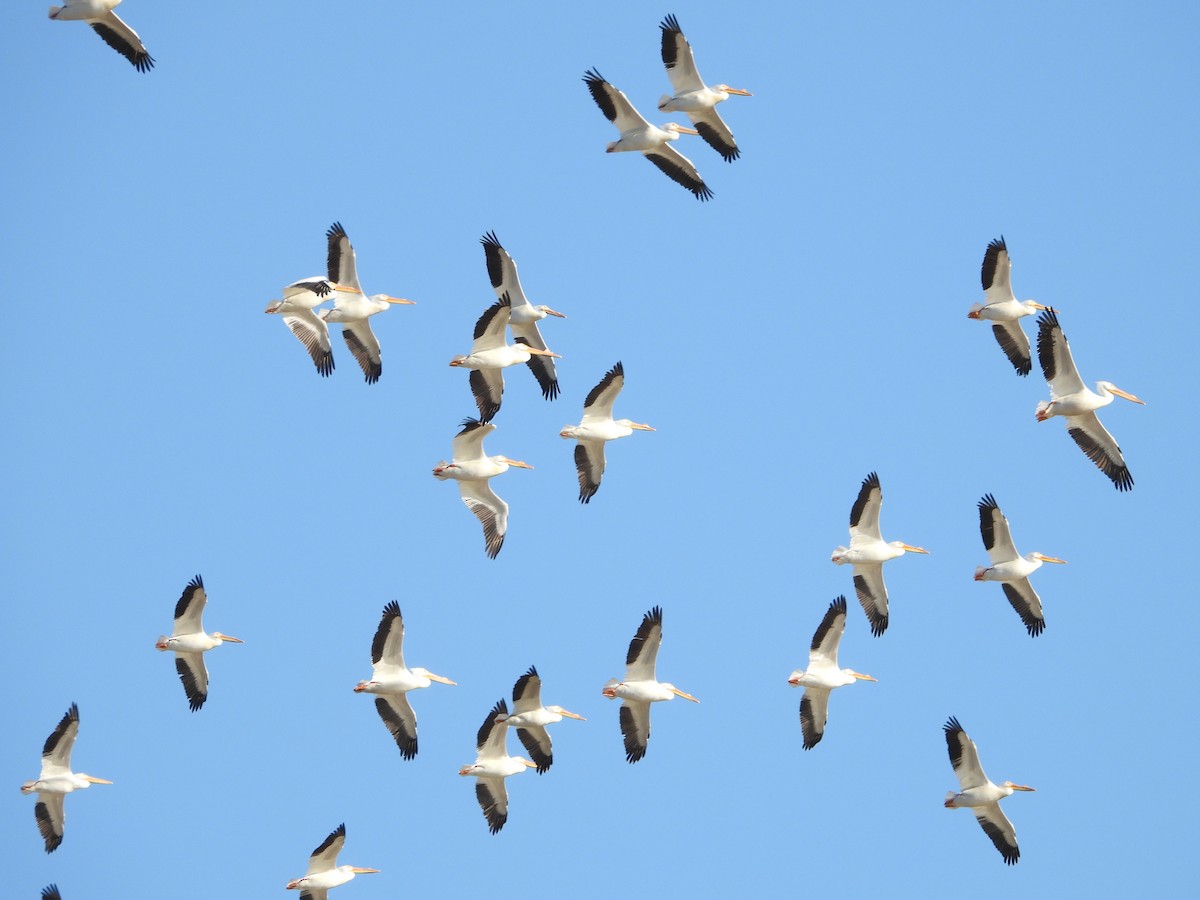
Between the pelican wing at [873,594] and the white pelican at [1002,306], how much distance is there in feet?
9.60

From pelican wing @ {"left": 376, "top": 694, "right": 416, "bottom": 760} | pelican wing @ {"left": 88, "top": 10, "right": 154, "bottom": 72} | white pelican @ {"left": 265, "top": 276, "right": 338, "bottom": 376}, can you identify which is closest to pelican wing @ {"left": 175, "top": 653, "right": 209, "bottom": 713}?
pelican wing @ {"left": 376, "top": 694, "right": 416, "bottom": 760}

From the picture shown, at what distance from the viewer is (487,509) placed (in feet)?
86.8

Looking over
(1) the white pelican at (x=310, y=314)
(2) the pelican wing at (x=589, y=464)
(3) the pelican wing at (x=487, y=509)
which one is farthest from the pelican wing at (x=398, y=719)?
(1) the white pelican at (x=310, y=314)

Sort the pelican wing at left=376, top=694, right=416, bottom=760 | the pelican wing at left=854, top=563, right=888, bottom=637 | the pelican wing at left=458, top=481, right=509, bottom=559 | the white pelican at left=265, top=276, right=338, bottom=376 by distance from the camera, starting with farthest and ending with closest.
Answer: the pelican wing at left=458, top=481, right=509, bottom=559, the pelican wing at left=854, top=563, right=888, bottom=637, the pelican wing at left=376, top=694, right=416, bottom=760, the white pelican at left=265, top=276, right=338, bottom=376

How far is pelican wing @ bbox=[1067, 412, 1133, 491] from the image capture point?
25438 mm

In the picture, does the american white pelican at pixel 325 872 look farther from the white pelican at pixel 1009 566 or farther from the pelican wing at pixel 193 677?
the white pelican at pixel 1009 566

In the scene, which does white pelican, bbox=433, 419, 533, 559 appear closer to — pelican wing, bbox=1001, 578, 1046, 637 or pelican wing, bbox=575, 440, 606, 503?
pelican wing, bbox=575, 440, 606, 503

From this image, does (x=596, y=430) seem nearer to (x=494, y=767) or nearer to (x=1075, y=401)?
(x=494, y=767)

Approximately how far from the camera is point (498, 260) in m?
26.4

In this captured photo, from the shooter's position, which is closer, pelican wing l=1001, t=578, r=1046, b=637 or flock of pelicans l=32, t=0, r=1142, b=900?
flock of pelicans l=32, t=0, r=1142, b=900

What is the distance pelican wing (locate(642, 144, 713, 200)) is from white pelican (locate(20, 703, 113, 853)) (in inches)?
365

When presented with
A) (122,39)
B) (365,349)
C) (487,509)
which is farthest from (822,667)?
(122,39)

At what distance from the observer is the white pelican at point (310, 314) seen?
25.1m

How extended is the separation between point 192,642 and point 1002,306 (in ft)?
32.7
